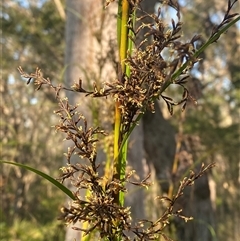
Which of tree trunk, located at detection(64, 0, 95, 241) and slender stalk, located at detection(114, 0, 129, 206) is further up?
tree trunk, located at detection(64, 0, 95, 241)

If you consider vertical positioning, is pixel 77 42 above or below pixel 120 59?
above

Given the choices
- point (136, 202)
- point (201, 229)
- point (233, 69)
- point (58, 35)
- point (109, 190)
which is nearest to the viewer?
point (109, 190)

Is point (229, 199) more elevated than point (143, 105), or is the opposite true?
point (229, 199)

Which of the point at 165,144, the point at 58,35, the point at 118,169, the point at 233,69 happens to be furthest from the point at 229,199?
the point at 118,169

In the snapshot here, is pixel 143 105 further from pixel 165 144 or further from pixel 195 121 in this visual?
pixel 195 121

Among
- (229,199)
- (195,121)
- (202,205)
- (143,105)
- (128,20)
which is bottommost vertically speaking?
(143,105)

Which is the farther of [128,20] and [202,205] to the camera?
[202,205]

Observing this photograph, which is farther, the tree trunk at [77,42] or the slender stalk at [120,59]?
the tree trunk at [77,42]

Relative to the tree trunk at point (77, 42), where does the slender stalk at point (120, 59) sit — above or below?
below

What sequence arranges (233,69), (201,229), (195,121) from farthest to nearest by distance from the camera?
(233,69)
(195,121)
(201,229)

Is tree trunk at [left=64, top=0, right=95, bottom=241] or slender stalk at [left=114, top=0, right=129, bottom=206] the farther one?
tree trunk at [left=64, top=0, right=95, bottom=241]

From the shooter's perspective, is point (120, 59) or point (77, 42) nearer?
point (120, 59)
